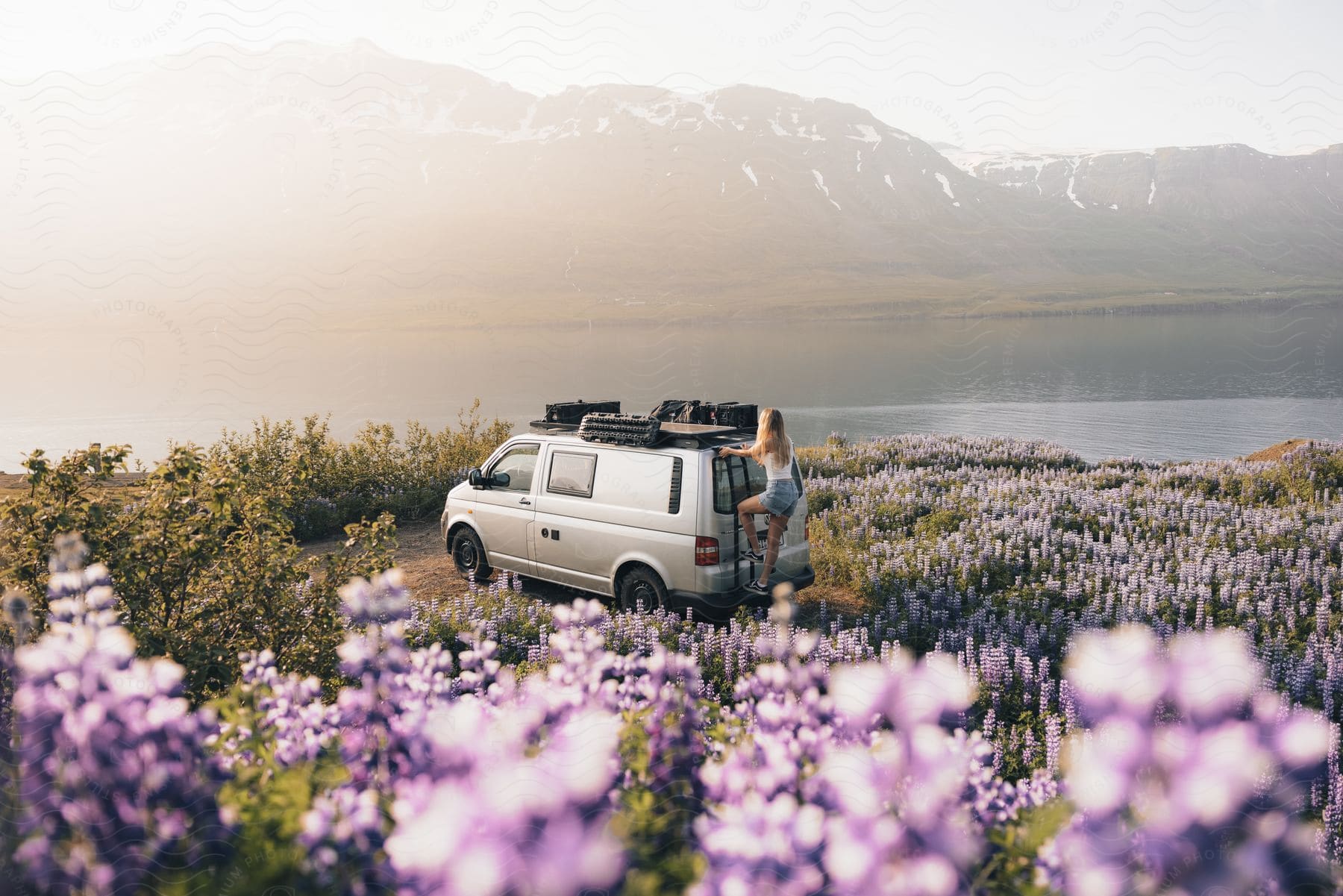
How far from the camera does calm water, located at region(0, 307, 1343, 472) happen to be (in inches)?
1585

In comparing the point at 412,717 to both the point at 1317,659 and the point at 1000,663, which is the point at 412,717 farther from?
the point at 1317,659

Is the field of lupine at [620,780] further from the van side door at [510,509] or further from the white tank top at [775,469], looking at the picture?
the van side door at [510,509]

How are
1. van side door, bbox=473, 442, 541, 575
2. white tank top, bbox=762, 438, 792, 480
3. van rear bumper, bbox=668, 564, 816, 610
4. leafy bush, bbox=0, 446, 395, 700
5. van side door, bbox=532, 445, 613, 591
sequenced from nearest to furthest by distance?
leafy bush, bbox=0, 446, 395, 700 < van rear bumper, bbox=668, 564, 816, 610 < white tank top, bbox=762, 438, 792, 480 < van side door, bbox=532, 445, 613, 591 < van side door, bbox=473, 442, 541, 575

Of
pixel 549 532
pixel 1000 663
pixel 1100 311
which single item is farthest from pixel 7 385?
pixel 1100 311

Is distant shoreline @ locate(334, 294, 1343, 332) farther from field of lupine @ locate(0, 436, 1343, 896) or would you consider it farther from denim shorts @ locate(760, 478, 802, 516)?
field of lupine @ locate(0, 436, 1343, 896)

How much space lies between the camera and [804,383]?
63.6m

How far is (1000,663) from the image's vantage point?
23.2ft

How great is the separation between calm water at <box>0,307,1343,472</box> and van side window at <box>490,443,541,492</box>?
5.58m

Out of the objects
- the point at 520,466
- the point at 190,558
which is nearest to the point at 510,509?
the point at 520,466

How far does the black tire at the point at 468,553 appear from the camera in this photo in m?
11.4

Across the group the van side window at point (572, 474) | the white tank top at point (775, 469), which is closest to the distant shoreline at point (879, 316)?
the van side window at point (572, 474)

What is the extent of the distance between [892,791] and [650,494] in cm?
726

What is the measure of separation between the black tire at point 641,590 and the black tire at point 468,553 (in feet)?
9.96

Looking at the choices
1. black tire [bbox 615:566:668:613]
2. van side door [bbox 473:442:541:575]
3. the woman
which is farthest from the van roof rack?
van side door [bbox 473:442:541:575]
